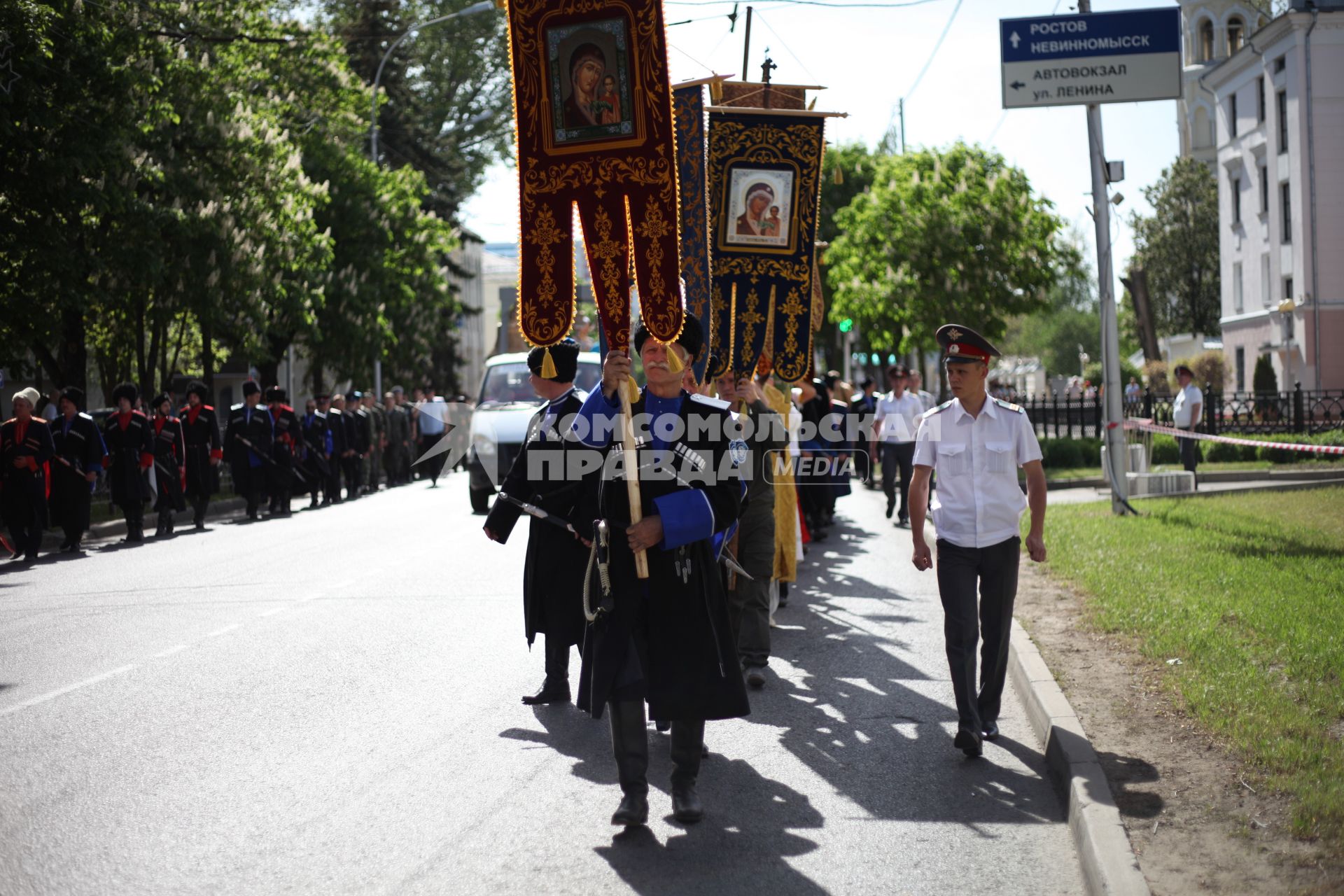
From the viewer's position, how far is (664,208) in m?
7.20

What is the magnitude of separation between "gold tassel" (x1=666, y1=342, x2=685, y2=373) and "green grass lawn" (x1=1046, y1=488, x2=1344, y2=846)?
2839 millimetres

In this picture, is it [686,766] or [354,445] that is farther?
[354,445]

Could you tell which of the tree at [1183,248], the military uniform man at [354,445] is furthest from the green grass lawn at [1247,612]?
the tree at [1183,248]

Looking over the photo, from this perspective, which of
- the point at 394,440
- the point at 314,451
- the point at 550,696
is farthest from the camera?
the point at 394,440

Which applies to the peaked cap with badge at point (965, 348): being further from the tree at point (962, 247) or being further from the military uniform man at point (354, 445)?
the tree at point (962, 247)

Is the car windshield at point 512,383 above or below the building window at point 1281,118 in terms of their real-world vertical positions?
below

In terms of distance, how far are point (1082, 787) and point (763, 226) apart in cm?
792

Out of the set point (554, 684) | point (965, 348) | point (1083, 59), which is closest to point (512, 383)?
point (1083, 59)

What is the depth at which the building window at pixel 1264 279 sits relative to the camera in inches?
1773

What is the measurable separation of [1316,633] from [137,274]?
18.6 metres

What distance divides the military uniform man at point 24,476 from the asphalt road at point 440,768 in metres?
4.46

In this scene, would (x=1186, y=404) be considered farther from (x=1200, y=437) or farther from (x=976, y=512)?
(x=976, y=512)

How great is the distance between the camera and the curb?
4637 millimetres

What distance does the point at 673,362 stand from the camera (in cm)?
596
